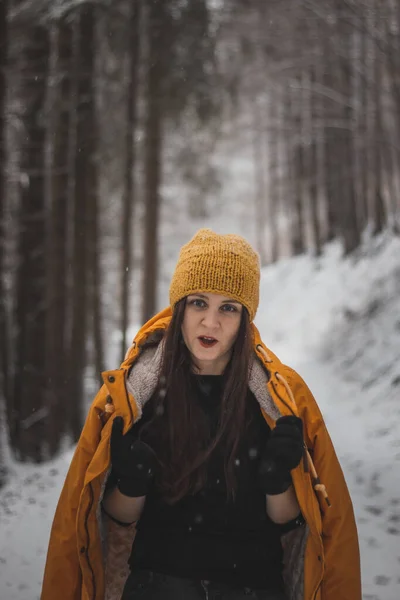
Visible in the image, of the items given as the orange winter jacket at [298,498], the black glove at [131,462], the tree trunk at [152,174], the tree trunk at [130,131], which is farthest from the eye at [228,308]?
the tree trunk at [152,174]

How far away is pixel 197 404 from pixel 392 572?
8.74 ft

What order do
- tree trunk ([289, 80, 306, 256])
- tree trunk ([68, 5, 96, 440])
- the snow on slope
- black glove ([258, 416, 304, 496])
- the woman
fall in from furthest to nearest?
tree trunk ([289, 80, 306, 256])
tree trunk ([68, 5, 96, 440])
the snow on slope
the woman
black glove ([258, 416, 304, 496])

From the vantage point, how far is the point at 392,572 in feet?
13.2

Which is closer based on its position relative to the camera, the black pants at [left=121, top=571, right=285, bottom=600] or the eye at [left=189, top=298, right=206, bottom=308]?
the black pants at [left=121, top=571, right=285, bottom=600]

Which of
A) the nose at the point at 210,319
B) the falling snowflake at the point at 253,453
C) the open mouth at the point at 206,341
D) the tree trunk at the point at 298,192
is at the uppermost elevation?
the tree trunk at the point at 298,192

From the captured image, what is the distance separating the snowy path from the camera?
4.06 meters

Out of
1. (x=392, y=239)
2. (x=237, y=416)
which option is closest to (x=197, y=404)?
(x=237, y=416)

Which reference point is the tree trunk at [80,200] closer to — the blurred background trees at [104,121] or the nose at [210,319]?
the blurred background trees at [104,121]

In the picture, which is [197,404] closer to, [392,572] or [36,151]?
[392,572]

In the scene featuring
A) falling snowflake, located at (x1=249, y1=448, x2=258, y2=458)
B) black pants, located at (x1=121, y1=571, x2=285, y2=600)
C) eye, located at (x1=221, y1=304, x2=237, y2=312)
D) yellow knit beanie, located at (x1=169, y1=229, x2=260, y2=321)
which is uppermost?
yellow knit beanie, located at (x1=169, y1=229, x2=260, y2=321)

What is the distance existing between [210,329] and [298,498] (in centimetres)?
87

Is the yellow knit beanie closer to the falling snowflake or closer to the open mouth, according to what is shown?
the open mouth

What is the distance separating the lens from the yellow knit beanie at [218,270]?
8.43ft

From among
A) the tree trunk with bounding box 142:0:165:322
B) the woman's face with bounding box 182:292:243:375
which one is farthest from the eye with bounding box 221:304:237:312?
the tree trunk with bounding box 142:0:165:322
